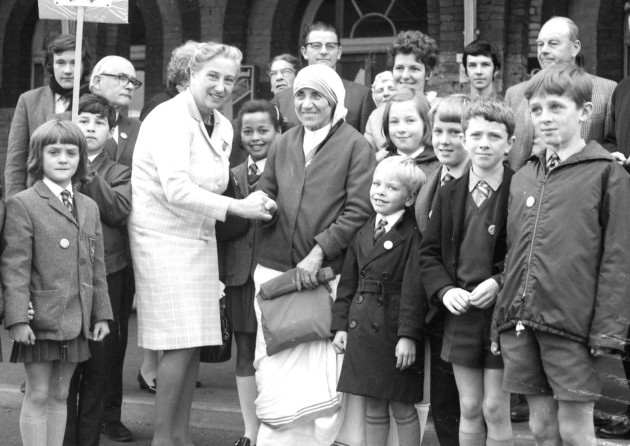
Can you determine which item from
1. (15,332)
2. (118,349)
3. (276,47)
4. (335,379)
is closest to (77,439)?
(118,349)

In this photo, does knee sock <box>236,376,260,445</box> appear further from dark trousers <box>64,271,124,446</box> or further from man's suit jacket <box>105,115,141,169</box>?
man's suit jacket <box>105,115,141,169</box>

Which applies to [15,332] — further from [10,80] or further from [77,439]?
[10,80]

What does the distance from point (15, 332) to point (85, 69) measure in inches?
94.3

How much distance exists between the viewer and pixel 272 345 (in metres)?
5.19

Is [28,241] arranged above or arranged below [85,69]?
below

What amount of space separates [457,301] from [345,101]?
7.57 ft

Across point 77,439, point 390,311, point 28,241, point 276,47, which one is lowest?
point 77,439

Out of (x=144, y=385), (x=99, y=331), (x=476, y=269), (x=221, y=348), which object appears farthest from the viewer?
(x=144, y=385)

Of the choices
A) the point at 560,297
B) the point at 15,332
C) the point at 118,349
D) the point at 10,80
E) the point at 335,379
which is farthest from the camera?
the point at 10,80

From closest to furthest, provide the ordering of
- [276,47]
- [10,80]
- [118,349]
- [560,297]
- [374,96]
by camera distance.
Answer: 1. [560,297]
2. [118,349]
3. [374,96]
4. [276,47]
5. [10,80]

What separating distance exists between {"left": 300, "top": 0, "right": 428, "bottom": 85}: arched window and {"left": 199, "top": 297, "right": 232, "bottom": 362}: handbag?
6.59 m

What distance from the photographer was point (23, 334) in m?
4.75

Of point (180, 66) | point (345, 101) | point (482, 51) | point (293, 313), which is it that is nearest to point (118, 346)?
point (293, 313)

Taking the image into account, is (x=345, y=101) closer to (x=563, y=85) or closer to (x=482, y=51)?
(x=482, y=51)
